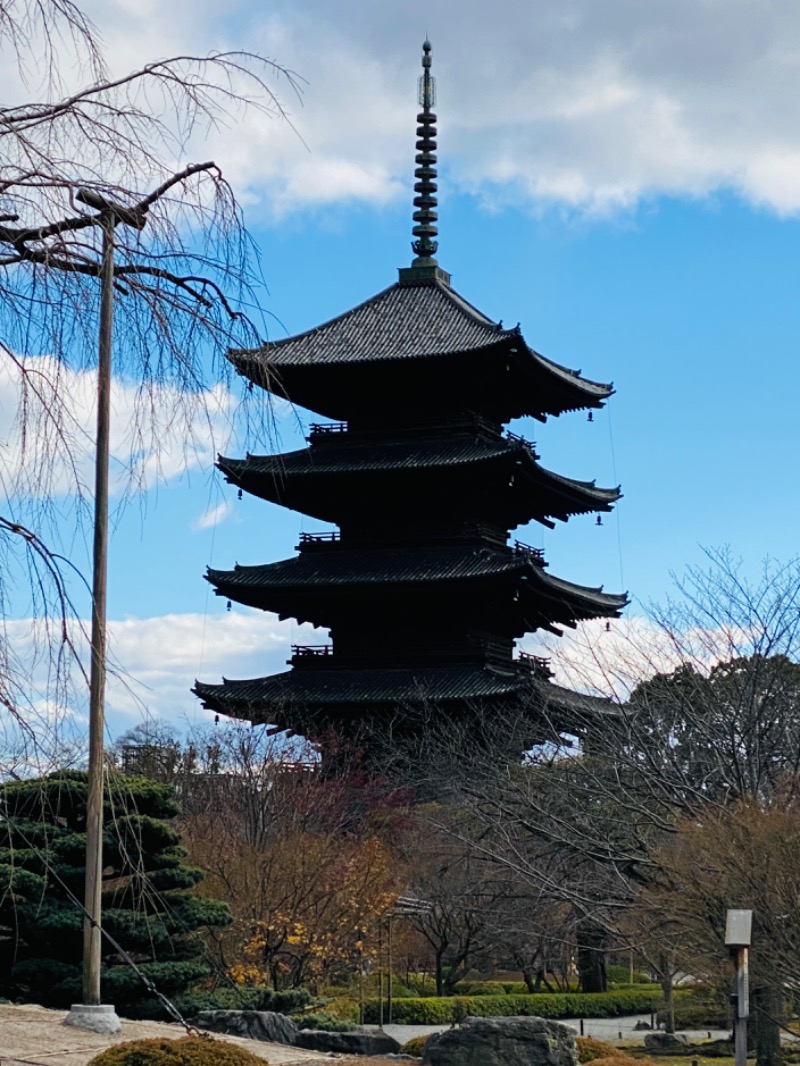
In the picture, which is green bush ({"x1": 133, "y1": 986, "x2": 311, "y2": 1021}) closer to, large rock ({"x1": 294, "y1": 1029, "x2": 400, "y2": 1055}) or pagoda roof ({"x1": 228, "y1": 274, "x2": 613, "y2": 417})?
large rock ({"x1": 294, "y1": 1029, "x2": 400, "y2": 1055})

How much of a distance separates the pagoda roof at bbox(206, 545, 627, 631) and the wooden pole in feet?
78.2

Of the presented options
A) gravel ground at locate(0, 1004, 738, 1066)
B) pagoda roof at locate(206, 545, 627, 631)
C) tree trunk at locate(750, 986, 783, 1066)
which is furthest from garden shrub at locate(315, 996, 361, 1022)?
gravel ground at locate(0, 1004, 738, 1066)

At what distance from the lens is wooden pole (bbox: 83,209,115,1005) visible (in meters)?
5.69

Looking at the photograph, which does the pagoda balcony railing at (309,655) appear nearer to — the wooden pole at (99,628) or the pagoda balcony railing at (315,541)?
the pagoda balcony railing at (315,541)

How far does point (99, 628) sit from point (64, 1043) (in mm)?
7534

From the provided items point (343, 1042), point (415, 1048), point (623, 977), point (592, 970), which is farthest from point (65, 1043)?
point (623, 977)

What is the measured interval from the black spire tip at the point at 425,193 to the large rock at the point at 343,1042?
29.1 meters

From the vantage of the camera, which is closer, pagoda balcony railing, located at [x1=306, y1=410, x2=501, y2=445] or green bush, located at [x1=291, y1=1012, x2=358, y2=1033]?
green bush, located at [x1=291, y1=1012, x2=358, y2=1033]

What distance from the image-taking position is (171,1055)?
1023 cm

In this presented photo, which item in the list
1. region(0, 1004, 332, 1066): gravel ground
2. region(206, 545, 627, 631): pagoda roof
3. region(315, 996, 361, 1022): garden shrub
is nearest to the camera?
region(0, 1004, 332, 1066): gravel ground

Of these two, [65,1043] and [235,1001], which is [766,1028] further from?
[65,1043]

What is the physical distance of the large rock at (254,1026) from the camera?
15438 millimetres

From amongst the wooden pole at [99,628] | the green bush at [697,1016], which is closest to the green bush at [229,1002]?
the wooden pole at [99,628]

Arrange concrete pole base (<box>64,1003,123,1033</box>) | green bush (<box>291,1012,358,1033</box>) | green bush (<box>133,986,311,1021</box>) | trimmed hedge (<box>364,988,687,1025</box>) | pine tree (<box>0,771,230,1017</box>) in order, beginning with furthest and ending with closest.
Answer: trimmed hedge (<box>364,988,687,1025</box>) < green bush (<box>291,1012,358,1033</box>) < green bush (<box>133,986,311,1021</box>) < pine tree (<box>0,771,230,1017</box>) < concrete pole base (<box>64,1003,123,1033</box>)
